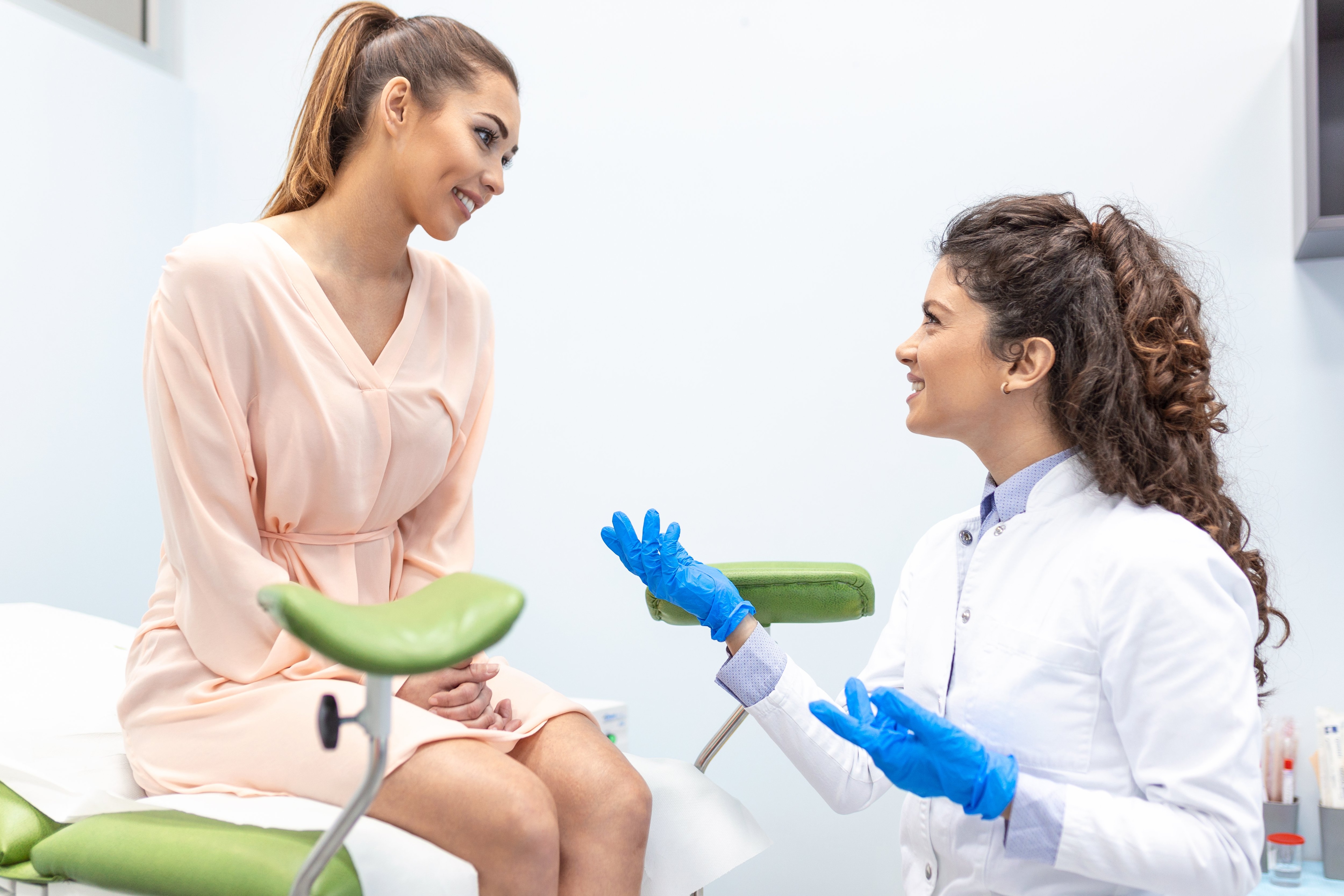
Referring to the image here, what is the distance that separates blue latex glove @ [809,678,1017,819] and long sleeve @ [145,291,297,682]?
65 centimetres

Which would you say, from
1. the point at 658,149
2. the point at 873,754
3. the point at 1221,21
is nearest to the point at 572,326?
the point at 658,149

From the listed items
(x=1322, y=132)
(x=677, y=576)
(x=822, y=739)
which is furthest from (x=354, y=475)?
(x=1322, y=132)

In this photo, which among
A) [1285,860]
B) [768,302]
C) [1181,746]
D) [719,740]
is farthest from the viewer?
[768,302]

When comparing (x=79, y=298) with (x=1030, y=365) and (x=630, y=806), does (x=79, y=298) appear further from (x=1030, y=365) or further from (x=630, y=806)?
(x=1030, y=365)

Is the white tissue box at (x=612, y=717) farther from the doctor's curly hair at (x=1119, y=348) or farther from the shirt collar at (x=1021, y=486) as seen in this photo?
the doctor's curly hair at (x=1119, y=348)

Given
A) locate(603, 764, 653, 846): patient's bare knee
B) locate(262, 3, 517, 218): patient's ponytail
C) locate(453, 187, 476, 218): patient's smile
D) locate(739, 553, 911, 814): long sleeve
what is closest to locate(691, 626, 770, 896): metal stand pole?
locate(739, 553, 911, 814): long sleeve

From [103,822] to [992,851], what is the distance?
0.89m

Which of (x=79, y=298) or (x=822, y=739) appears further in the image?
(x=79, y=298)

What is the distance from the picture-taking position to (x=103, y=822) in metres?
1.04

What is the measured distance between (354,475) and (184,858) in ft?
1.49

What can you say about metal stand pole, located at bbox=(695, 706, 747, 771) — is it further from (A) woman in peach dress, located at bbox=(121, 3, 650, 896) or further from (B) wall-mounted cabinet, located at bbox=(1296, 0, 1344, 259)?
(B) wall-mounted cabinet, located at bbox=(1296, 0, 1344, 259)

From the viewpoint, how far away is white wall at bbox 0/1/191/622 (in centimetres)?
224

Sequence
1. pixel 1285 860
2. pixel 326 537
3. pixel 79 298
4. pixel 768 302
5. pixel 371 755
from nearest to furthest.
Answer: pixel 371 755, pixel 326 537, pixel 1285 860, pixel 768 302, pixel 79 298

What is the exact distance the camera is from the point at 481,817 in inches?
40.1
